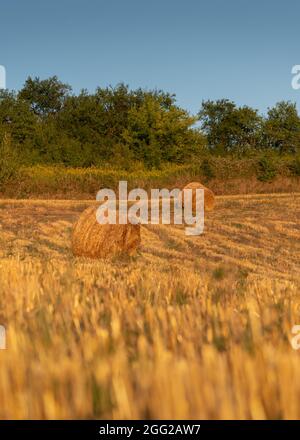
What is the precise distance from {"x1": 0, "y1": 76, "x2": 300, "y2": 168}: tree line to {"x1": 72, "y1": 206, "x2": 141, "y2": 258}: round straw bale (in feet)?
93.2

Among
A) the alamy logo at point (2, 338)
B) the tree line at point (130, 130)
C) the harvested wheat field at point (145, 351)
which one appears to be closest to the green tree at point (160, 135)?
the tree line at point (130, 130)

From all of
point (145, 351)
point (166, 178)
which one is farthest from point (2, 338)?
point (166, 178)

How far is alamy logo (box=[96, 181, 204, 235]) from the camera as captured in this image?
49.3 ft

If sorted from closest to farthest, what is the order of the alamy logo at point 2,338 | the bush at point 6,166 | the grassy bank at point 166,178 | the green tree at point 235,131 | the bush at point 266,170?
1. the alamy logo at point 2,338
2. the bush at point 6,166
3. the grassy bank at point 166,178
4. the bush at point 266,170
5. the green tree at point 235,131

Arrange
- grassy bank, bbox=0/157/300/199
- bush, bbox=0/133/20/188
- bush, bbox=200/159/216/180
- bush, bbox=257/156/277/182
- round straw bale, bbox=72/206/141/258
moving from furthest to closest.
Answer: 1. bush, bbox=257/156/277/182
2. bush, bbox=200/159/216/180
3. grassy bank, bbox=0/157/300/199
4. bush, bbox=0/133/20/188
5. round straw bale, bbox=72/206/141/258

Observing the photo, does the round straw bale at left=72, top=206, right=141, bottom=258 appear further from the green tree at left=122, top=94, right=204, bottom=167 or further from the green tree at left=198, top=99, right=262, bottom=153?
the green tree at left=198, top=99, right=262, bottom=153

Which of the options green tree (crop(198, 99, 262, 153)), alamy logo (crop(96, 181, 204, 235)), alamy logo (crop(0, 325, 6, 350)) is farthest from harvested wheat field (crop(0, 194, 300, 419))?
green tree (crop(198, 99, 262, 153))

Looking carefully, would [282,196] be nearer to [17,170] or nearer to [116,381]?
[17,170]

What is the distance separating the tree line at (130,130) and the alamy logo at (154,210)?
734cm

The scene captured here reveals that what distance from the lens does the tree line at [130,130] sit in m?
48.6

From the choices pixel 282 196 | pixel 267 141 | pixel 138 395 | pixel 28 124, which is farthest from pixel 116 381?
pixel 267 141

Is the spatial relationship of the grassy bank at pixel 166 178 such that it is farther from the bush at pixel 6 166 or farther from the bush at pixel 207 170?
the bush at pixel 6 166

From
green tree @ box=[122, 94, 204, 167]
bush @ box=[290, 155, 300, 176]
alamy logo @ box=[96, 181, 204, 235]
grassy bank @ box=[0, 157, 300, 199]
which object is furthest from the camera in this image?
green tree @ box=[122, 94, 204, 167]

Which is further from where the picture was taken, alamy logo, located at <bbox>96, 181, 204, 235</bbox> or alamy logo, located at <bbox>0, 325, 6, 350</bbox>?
alamy logo, located at <bbox>96, 181, 204, 235</bbox>
